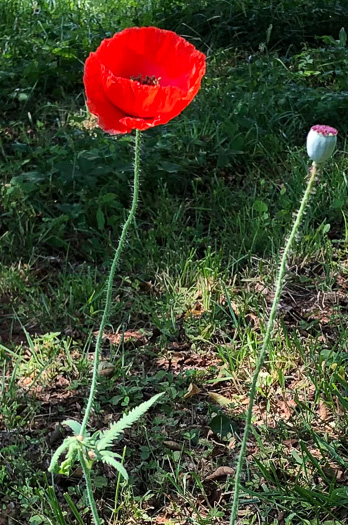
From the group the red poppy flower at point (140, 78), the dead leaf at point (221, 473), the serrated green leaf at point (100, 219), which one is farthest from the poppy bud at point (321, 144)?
the serrated green leaf at point (100, 219)

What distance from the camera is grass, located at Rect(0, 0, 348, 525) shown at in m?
1.85

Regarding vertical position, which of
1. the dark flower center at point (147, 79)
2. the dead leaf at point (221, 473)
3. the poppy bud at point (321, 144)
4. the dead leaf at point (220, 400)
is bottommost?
the dead leaf at point (220, 400)

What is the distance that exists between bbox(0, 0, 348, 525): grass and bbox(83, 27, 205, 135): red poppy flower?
942 mm

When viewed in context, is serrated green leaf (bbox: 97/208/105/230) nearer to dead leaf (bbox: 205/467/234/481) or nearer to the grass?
the grass

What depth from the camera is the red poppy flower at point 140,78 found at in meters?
1.29

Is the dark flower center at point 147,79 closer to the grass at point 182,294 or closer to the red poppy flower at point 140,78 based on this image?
the red poppy flower at point 140,78

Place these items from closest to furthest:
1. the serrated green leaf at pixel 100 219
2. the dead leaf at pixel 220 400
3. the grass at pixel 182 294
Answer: the grass at pixel 182 294, the dead leaf at pixel 220 400, the serrated green leaf at pixel 100 219

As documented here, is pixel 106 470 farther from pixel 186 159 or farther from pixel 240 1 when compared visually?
pixel 240 1

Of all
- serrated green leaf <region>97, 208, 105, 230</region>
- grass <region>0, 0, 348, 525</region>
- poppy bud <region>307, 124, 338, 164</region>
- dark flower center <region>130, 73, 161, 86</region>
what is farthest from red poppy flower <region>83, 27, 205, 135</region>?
serrated green leaf <region>97, 208, 105, 230</region>

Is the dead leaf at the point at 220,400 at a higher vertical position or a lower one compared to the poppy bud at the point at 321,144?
lower

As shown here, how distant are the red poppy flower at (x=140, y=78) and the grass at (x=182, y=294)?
942 millimetres

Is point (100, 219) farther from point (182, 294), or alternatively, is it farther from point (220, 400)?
point (220, 400)

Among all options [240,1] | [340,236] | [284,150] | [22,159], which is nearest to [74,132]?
[22,159]

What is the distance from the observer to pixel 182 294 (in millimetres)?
2473
